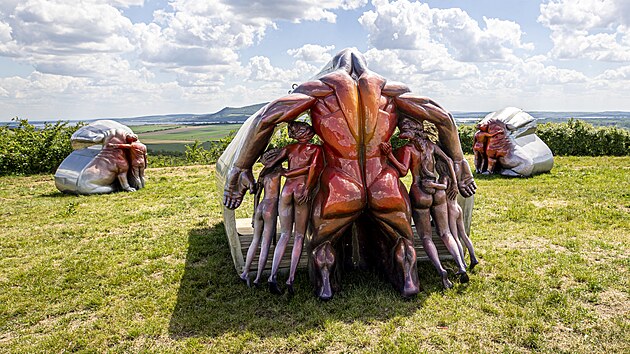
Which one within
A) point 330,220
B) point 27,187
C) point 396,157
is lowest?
point 27,187

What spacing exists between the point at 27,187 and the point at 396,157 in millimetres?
10873

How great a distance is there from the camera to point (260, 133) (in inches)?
163

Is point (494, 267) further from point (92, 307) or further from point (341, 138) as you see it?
point (92, 307)

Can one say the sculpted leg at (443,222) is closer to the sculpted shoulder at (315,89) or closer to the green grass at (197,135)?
the sculpted shoulder at (315,89)

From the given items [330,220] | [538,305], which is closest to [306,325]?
[330,220]

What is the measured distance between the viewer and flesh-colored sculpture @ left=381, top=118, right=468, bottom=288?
14.1ft

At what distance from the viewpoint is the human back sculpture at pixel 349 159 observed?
4.03 metres

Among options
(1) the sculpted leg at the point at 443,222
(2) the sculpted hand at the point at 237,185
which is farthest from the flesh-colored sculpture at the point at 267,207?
(1) the sculpted leg at the point at 443,222

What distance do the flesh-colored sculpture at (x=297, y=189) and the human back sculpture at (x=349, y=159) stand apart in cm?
8

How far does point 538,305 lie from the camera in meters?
3.97

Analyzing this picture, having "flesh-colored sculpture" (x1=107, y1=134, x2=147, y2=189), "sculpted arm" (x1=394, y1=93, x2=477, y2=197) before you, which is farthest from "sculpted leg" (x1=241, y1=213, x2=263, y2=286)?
"flesh-colored sculpture" (x1=107, y1=134, x2=147, y2=189)

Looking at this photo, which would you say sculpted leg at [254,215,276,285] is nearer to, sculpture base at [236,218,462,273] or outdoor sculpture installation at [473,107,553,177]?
sculpture base at [236,218,462,273]

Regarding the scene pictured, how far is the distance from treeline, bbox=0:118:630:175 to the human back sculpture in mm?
8727

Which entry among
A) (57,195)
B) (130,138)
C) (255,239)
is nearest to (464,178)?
(255,239)
